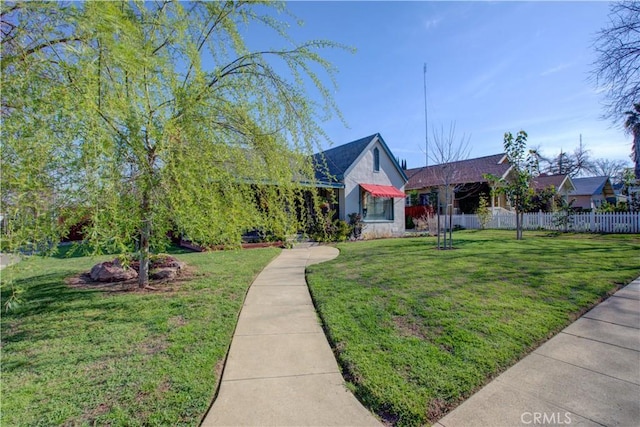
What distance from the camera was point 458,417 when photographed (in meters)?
2.25

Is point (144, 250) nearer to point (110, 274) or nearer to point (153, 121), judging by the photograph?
point (110, 274)

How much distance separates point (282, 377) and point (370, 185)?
14.9 meters

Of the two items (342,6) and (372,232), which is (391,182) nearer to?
(372,232)

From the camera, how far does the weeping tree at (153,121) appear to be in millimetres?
2814

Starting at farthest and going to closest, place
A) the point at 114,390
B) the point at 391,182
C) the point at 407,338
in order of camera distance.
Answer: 1. the point at 391,182
2. the point at 407,338
3. the point at 114,390

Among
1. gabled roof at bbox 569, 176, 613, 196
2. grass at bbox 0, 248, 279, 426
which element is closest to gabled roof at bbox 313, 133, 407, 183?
grass at bbox 0, 248, 279, 426

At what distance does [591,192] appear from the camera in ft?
102

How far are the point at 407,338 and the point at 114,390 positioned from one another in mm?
2965

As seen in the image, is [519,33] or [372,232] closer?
[519,33]

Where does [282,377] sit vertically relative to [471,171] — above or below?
below

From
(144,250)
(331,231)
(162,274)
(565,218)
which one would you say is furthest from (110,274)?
(565,218)

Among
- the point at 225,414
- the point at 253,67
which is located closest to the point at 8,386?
the point at 225,414

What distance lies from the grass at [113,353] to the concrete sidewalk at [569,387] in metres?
2.23

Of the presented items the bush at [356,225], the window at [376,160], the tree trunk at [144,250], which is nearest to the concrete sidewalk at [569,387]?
the tree trunk at [144,250]
